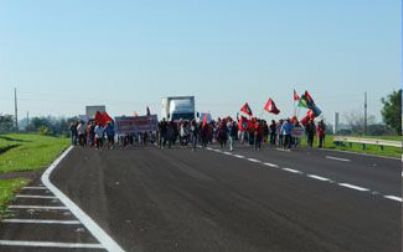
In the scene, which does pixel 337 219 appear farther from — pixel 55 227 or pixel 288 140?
pixel 288 140

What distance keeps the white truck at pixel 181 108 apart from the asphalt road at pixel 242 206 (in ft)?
107

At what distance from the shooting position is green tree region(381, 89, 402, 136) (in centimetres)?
10669

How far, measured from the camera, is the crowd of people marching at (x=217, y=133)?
129ft

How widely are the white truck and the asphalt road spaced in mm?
32603

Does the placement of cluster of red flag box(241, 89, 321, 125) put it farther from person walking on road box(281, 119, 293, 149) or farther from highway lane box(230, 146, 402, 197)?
highway lane box(230, 146, 402, 197)

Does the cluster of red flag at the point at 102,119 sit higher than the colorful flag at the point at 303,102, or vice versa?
the colorful flag at the point at 303,102

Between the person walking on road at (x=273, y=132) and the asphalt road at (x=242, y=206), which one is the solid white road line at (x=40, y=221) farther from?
the person walking on road at (x=273, y=132)

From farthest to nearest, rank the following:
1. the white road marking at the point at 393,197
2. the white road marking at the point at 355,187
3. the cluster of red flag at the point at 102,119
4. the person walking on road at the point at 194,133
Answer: the cluster of red flag at the point at 102,119, the person walking on road at the point at 194,133, the white road marking at the point at 355,187, the white road marking at the point at 393,197

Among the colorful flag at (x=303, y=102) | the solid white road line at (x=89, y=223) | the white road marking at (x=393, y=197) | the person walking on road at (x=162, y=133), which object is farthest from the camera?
the colorful flag at (x=303, y=102)

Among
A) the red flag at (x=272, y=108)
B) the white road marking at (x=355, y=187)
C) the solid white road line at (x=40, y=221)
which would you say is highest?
the red flag at (x=272, y=108)

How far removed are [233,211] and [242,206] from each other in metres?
0.73

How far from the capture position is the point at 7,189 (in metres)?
17.0

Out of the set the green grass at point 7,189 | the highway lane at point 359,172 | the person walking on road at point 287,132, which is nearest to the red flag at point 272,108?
the person walking on road at point 287,132

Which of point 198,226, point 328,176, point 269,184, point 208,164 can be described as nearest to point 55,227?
point 198,226
